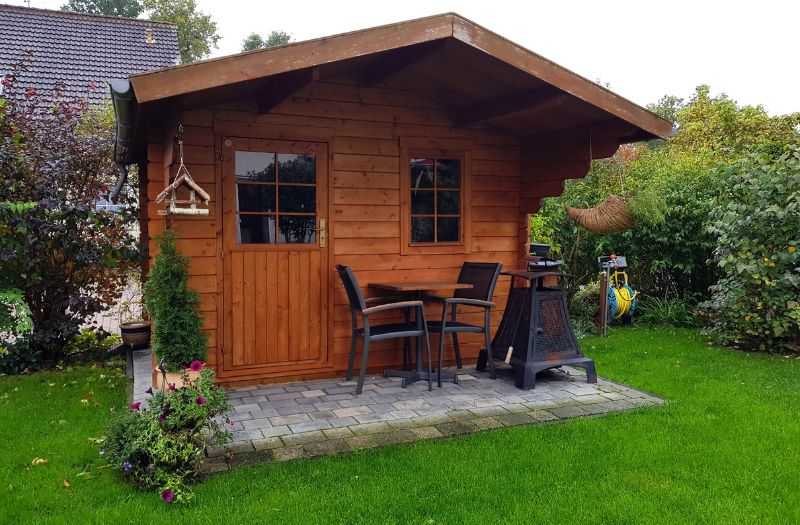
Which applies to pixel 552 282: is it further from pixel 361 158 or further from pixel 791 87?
pixel 791 87

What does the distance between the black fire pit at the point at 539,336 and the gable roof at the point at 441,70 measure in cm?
131

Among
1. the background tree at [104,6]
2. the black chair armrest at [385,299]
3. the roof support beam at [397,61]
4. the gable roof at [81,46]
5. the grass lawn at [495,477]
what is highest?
the background tree at [104,6]

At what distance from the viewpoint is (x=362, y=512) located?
8.38ft

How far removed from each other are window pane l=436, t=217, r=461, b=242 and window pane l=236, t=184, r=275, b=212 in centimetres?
149

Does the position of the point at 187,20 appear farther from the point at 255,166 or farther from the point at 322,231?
the point at 322,231

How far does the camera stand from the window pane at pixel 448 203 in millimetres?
5238

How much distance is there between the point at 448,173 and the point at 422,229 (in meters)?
→ 0.56

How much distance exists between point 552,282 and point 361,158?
194 centimetres

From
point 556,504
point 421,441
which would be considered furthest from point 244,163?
point 556,504

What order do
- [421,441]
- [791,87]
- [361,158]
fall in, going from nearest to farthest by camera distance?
[421,441] < [361,158] < [791,87]

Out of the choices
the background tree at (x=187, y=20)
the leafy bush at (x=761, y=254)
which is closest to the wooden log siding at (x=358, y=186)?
the leafy bush at (x=761, y=254)

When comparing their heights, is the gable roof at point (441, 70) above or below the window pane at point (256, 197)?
above

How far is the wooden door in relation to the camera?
4.46m

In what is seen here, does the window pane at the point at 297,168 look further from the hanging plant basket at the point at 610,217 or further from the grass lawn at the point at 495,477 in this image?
the hanging plant basket at the point at 610,217
